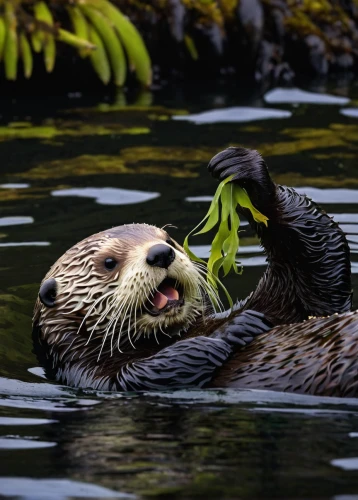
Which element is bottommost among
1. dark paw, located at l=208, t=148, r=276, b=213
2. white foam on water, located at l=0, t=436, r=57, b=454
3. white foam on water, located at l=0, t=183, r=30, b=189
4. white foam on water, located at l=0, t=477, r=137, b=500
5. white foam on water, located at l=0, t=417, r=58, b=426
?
white foam on water, located at l=0, t=417, r=58, b=426

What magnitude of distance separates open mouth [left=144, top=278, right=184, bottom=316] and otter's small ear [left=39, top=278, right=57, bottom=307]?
1.94 ft

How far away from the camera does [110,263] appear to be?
223 inches

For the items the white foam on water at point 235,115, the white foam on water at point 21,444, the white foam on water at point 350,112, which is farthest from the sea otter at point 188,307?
the white foam on water at point 350,112

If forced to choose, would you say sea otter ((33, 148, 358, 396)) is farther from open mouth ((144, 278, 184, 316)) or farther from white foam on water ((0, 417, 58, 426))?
white foam on water ((0, 417, 58, 426))

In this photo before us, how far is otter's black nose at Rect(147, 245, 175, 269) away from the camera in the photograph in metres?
5.27

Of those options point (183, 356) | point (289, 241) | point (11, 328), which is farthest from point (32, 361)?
point (289, 241)

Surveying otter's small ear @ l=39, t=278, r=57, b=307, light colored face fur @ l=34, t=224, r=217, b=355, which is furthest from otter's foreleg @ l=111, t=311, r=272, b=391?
otter's small ear @ l=39, t=278, r=57, b=307

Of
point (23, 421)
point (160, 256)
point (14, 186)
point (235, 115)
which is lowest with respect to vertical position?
point (23, 421)

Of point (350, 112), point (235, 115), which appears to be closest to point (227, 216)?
point (235, 115)

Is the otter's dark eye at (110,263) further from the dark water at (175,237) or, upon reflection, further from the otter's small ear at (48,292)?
the dark water at (175,237)

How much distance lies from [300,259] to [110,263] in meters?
1.03

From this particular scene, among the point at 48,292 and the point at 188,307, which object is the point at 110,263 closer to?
the point at 48,292

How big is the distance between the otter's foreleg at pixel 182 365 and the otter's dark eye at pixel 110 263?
66 centimetres

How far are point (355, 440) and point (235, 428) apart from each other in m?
0.53
